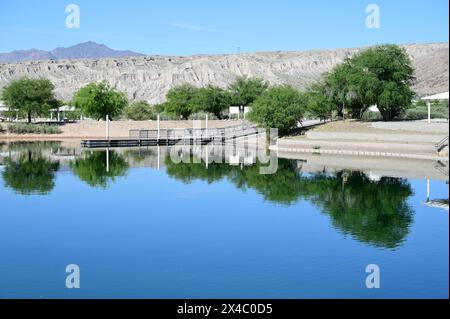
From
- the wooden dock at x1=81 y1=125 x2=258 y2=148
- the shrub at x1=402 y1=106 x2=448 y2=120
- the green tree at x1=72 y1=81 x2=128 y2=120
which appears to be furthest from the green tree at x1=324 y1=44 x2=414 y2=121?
the green tree at x1=72 y1=81 x2=128 y2=120

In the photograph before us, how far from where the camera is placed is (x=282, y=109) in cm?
4828

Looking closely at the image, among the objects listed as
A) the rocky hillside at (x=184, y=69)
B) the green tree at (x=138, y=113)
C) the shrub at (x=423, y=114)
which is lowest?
the shrub at (x=423, y=114)

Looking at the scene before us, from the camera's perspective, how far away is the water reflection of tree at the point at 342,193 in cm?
1667

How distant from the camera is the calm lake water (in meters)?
11.6

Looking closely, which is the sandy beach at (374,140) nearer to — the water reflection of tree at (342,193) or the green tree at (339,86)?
the green tree at (339,86)

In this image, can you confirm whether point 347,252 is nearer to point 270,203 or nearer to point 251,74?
point 270,203

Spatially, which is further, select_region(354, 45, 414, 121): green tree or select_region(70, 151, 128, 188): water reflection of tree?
select_region(354, 45, 414, 121): green tree

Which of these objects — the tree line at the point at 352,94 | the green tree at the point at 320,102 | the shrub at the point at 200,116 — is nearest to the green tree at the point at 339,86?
the tree line at the point at 352,94

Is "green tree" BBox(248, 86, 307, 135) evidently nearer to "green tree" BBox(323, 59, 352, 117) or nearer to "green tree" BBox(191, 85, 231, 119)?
"green tree" BBox(323, 59, 352, 117)

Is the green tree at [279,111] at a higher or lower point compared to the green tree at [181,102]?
lower

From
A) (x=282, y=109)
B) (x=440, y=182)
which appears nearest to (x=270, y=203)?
(x=440, y=182)

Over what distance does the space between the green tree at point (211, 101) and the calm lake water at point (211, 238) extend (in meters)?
43.3

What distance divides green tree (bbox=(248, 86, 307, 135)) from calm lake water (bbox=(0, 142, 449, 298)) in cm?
2016
